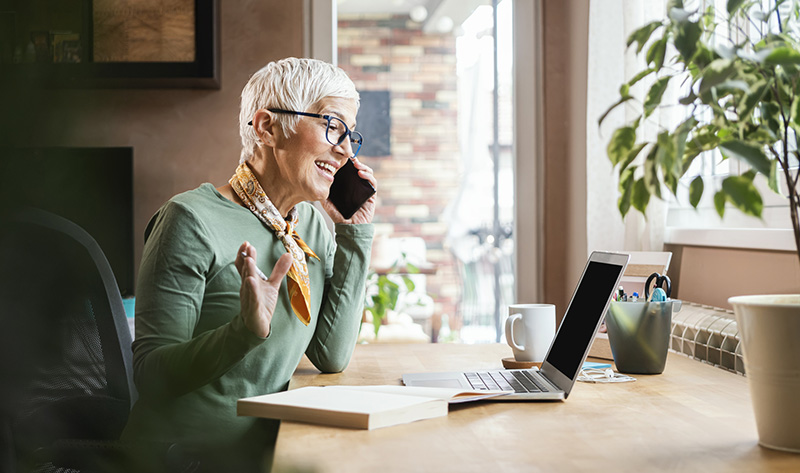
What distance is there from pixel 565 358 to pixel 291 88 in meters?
0.77

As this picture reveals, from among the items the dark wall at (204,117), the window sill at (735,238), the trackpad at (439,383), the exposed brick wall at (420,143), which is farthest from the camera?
the exposed brick wall at (420,143)

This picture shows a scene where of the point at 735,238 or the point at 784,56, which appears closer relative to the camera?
the point at 784,56

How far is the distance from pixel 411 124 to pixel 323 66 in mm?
3225

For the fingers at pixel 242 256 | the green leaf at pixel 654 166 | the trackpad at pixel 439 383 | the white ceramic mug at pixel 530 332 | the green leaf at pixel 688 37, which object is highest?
the green leaf at pixel 688 37

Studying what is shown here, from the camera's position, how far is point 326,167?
5.10 feet

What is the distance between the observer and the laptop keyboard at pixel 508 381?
1.20m

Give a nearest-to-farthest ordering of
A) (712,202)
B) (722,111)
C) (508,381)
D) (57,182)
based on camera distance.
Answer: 1. (57,182)
2. (722,111)
3. (508,381)
4. (712,202)

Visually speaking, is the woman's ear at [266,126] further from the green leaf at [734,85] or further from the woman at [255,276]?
the green leaf at [734,85]

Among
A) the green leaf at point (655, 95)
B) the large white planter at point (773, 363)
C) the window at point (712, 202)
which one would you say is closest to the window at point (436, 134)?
the window at point (712, 202)

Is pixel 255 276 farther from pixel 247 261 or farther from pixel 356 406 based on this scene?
pixel 356 406

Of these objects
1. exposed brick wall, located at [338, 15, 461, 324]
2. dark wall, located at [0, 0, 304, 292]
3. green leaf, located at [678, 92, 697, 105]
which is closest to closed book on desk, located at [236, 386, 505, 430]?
green leaf, located at [678, 92, 697, 105]

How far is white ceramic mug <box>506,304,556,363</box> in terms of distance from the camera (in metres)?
1.43

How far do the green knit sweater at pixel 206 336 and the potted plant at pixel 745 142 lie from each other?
0.66m

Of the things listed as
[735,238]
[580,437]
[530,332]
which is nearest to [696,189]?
[580,437]
